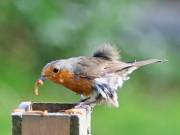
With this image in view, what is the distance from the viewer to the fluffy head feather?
4.98 m

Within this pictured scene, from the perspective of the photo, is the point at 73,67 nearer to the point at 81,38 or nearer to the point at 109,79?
the point at 109,79

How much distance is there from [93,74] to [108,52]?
185 mm

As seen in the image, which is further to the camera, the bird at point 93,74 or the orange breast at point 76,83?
the orange breast at point 76,83

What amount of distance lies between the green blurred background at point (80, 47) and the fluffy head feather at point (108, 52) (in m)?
2.85

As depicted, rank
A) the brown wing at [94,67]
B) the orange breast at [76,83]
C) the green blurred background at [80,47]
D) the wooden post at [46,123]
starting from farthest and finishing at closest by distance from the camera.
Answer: the green blurred background at [80,47]
the brown wing at [94,67]
the orange breast at [76,83]
the wooden post at [46,123]

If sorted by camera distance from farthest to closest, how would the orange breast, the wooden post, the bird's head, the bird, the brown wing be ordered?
1. the brown wing
2. the orange breast
3. the bird
4. the bird's head
5. the wooden post

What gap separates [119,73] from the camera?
5.17 meters

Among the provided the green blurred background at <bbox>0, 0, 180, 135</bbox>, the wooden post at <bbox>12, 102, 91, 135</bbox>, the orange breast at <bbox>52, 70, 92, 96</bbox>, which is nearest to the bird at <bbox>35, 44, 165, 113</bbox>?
the orange breast at <bbox>52, 70, 92, 96</bbox>

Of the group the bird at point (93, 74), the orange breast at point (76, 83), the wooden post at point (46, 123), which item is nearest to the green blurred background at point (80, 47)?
the bird at point (93, 74)

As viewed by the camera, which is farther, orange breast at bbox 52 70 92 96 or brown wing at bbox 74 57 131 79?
brown wing at bbox 74 57 131 79

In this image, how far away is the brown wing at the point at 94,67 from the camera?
4883mm

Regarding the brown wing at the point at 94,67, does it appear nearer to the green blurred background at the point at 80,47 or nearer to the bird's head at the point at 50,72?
the bird's head at the point at 50,72

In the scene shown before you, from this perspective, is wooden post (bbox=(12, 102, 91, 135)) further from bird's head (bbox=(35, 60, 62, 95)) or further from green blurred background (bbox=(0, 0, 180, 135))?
green blurred background (bbox=(0, 0, 180, 135))

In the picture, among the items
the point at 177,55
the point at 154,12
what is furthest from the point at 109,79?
the point at 154,12
